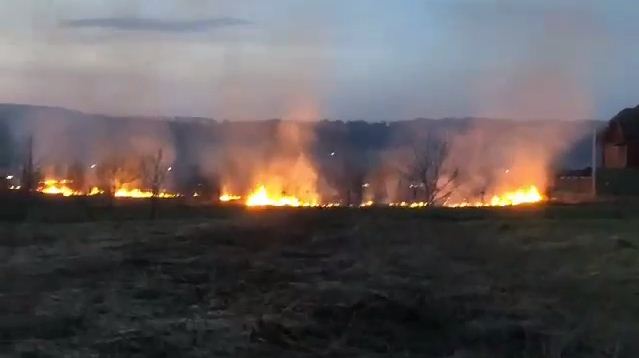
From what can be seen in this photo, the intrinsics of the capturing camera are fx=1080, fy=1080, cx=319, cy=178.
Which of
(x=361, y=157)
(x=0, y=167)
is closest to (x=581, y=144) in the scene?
(x=361, y=157)

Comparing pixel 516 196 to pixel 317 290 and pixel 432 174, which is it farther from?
pixel 317 290

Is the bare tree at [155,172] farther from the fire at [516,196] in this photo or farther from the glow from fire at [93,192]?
the fire at [516,196]

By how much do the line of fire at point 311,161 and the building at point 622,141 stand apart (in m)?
0.13

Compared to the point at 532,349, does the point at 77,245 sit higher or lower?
higher

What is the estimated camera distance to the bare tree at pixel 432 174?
43719 mm

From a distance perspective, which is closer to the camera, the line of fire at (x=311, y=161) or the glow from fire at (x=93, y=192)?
the glow from fire at (x=93, y=192)

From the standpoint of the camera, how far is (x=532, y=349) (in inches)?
395

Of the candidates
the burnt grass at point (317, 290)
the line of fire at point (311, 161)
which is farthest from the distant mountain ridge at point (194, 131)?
the burnt grass at point (317, 290)

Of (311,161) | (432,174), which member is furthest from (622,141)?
(311,161)

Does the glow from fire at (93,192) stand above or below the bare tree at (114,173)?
below

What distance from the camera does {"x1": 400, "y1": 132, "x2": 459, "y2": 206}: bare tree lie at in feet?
143

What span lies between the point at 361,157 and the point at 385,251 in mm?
63328

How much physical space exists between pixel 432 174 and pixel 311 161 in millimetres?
18395

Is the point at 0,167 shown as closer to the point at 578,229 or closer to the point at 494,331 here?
the point at 578,229
